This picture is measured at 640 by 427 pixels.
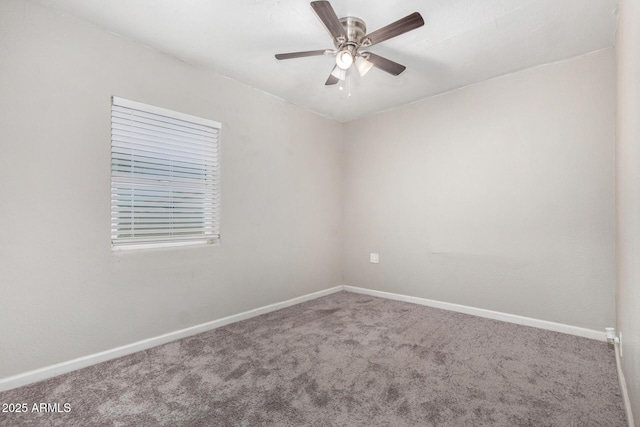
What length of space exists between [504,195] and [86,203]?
368 cm

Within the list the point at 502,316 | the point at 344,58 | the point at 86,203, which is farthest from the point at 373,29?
the point at 502,316

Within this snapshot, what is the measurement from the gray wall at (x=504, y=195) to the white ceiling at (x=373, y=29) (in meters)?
0.34

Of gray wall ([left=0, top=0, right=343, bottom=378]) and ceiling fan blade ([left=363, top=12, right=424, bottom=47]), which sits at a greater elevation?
ceiling fan blade ([left=363, top=12, right=424, bottom=47])

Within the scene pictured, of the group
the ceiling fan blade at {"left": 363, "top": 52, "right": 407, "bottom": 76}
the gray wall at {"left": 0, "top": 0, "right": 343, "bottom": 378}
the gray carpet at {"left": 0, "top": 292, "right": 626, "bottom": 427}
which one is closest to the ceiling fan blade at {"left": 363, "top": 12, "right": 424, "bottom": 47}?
the ceiling fan blade at {"left": 363, "top": 52, "right": 407, "bottom": 76}

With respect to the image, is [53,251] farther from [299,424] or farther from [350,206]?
[350,206]

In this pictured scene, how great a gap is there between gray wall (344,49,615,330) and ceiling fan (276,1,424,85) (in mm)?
1431

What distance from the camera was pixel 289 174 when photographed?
3693mm

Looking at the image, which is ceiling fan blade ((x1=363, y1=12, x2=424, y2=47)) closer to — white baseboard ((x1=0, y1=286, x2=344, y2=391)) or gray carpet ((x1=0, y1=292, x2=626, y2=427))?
gray carpet ((x1=0, y1=292, x2=626, y2=427))

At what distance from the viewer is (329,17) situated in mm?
1832

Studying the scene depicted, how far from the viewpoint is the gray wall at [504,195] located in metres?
2.62

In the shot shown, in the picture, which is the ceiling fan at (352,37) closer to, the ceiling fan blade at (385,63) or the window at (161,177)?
the ceiling fan blade at (385,63)

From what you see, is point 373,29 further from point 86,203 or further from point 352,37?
point 86,203

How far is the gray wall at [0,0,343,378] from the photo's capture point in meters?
1.93

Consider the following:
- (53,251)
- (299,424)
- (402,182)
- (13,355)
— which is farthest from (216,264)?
(402,182)
